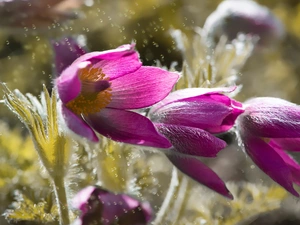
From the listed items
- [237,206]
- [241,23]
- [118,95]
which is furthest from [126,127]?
[241,23]

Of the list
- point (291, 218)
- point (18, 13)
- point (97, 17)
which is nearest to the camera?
point (18, 13)

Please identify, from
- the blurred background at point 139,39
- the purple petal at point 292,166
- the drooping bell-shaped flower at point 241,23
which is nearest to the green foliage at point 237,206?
the blurred background at point 139,39

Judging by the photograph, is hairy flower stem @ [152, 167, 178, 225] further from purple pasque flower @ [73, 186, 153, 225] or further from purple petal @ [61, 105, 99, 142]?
purple petal @ [61, 105, 99, 142]

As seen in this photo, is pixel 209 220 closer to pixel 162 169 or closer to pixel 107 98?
pixel 162 169

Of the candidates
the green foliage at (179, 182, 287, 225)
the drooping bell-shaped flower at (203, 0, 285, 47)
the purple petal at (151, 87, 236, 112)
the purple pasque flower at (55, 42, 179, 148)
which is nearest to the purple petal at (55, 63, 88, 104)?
the purple pasque flower at (55, 42, 179, 148)

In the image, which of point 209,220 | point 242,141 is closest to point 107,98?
point 242,141

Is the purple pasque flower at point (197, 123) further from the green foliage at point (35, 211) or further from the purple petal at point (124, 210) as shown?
the green foliage at point (35, 211)
